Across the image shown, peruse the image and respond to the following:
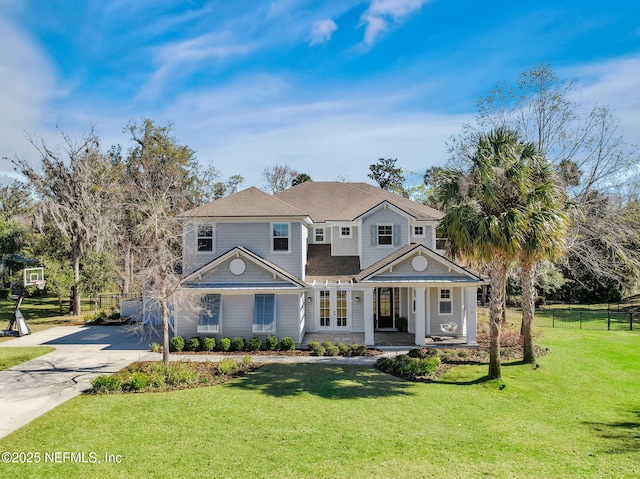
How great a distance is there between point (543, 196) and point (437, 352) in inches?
295

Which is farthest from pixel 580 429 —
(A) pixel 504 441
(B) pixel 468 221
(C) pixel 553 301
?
(C) pixel 553 301

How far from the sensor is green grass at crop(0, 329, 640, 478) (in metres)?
8.17

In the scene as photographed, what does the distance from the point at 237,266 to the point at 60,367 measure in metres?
8.07

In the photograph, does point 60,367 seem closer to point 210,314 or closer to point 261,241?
point 210,314

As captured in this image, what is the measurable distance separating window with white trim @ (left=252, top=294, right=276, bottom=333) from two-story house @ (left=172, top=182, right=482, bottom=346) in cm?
5

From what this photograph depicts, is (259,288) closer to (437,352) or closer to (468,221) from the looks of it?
(437,352)

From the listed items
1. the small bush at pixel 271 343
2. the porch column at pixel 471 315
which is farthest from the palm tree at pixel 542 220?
the small bush at pixel 271 343

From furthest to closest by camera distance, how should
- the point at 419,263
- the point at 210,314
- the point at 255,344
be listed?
1. the point at 419,263
2. the point at 210,314
3. the point at 255,344

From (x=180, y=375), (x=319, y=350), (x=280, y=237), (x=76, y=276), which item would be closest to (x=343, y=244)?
(x=280, y=237)

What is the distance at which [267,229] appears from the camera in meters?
20.7

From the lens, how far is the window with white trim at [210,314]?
1891 centimetres

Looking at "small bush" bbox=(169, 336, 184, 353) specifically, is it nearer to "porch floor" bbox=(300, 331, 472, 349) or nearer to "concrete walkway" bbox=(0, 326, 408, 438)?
"concrete walkway" bbox=(0, 326, 408, 438)

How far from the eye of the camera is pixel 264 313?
62.6ft

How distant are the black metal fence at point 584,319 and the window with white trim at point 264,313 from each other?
15.4 metres
